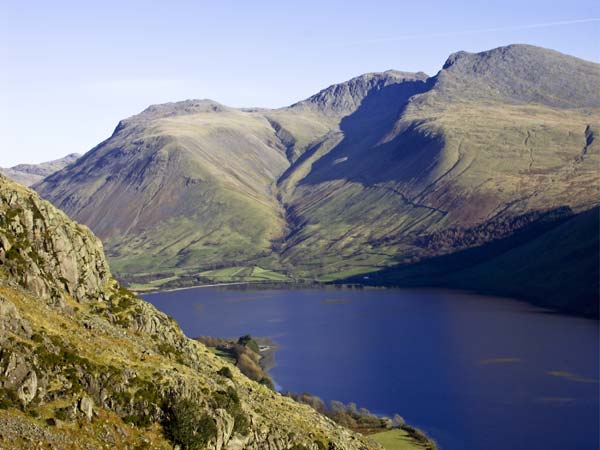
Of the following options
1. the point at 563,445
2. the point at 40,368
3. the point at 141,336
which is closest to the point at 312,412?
the point at 141,336

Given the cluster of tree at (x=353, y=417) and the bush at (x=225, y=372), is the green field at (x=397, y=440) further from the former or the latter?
the bush at (x=225, y=372)

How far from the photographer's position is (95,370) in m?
61.1

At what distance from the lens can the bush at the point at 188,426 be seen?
61.1 metres

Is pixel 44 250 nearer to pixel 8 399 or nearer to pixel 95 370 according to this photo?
pixel 95 370

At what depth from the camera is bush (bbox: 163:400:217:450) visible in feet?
201

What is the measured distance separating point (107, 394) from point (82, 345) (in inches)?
226

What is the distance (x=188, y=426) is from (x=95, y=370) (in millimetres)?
8841

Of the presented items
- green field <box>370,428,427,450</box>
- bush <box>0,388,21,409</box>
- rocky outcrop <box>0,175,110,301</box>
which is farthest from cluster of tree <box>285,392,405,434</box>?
bush <box>0,388,21,409</box>

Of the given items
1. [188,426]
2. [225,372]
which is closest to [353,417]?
[225,372]

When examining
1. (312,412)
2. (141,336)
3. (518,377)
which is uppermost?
(141,336)

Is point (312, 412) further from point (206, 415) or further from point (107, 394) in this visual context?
point (107, 394)

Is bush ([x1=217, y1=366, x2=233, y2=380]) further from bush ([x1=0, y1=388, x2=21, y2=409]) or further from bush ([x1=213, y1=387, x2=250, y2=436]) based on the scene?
bush ([x1=0, y1=388, x2=21, y2=409])

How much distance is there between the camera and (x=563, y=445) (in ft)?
465

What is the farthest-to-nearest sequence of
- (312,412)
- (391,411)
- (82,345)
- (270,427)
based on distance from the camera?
(391,411) < (312,412) < (270,427) < (82,345)
